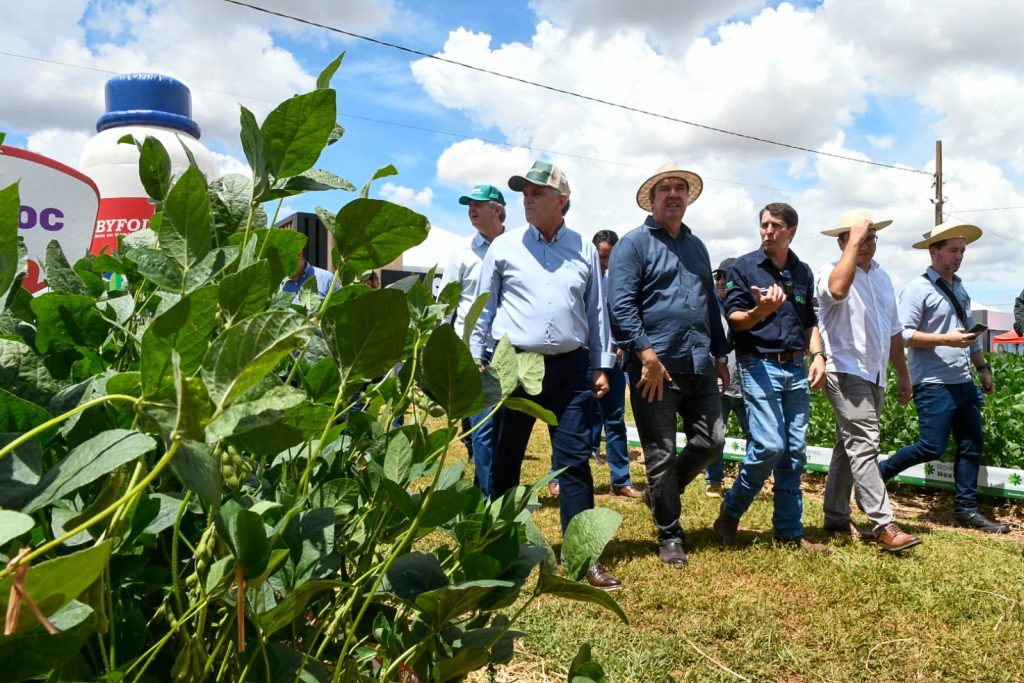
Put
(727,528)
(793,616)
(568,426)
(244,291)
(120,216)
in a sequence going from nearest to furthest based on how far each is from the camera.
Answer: (244,291)
(793,616)
(120,216)
(568,426)
(727,528)

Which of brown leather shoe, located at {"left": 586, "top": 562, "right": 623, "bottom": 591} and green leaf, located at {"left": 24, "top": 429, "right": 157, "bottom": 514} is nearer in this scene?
green leaf, located at {"left": 24, "top": 429, "right": 157, "bottom": 514}

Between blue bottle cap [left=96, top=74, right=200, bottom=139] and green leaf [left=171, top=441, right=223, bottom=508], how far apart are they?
3.54m

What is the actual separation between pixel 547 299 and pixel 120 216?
187cm

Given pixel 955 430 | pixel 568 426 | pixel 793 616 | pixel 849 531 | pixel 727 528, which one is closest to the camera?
pixel 793 616

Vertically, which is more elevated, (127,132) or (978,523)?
(127,132)

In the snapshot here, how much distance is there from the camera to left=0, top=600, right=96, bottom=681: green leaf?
44cm

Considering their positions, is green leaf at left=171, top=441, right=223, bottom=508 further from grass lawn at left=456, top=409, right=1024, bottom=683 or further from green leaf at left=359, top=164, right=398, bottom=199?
grass lawn at left=456, top=409, right=1024, bottom=683

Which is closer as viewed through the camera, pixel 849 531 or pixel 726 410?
pixel 849 531

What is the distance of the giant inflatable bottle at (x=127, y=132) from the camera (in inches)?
129

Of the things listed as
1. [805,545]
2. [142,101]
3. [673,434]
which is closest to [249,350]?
[673,434]

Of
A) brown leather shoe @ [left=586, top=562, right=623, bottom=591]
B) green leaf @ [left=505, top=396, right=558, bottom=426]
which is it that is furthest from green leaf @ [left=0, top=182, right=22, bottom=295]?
brown leather shoe @ [left=586, top=562, right=623, bottom=591]

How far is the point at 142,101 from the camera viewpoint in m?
3.51

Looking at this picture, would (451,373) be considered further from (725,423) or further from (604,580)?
(725,423)

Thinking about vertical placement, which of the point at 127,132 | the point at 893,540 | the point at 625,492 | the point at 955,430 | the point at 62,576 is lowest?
the point at 625,492
